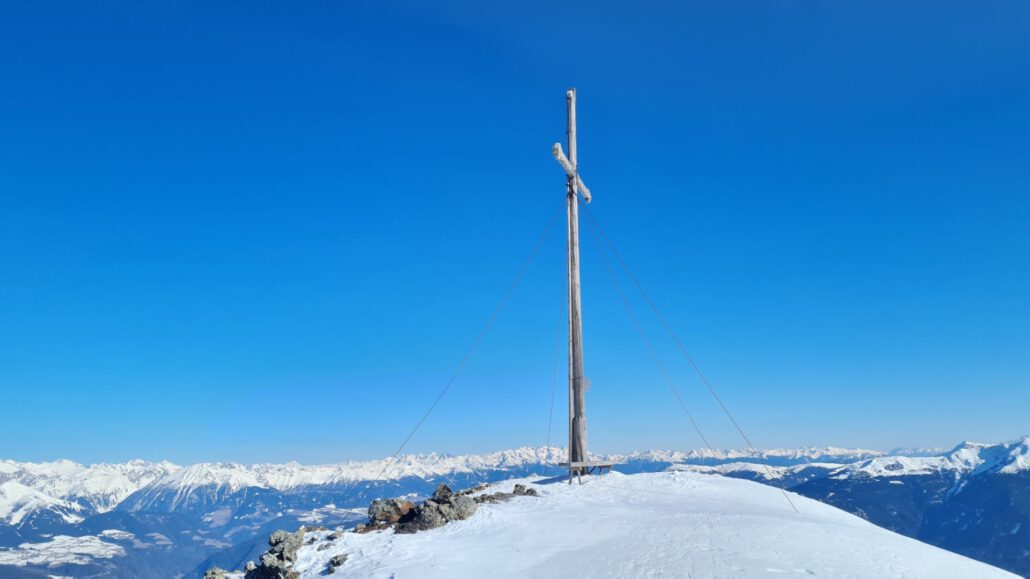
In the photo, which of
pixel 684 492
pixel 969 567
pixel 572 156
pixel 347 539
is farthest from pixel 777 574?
pixel 572 156

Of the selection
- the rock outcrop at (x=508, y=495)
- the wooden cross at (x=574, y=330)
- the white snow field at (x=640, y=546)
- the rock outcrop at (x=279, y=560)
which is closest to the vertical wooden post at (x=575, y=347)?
the wooden cross at (x=574, y=330)

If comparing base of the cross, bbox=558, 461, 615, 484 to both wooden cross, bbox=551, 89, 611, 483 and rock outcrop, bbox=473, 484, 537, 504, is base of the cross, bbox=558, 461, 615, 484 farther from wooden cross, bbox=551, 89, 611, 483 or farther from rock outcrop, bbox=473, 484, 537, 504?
rock outcrop, bbox=473, 484, 537, 504

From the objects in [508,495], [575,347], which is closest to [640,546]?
[508,495]

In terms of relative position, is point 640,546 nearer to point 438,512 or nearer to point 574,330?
point 438,512

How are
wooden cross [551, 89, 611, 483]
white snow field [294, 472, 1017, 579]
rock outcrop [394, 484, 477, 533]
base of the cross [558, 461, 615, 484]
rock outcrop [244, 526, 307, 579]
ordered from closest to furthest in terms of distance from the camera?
white snow field [294, 472, 1017, 579] → rock outcrop [244, 526, 307, 579] → rock outcrop [394, 484, 477, 533] → base of the cross [558, 461, 615, 484] → wooden cross [551, 89, 611, 483]

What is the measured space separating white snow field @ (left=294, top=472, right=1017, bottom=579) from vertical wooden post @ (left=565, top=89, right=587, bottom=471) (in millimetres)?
Result: 4406

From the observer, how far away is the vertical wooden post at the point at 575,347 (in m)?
26.4

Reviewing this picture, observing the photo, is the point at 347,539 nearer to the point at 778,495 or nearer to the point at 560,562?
the point at 560,562

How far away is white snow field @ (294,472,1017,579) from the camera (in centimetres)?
1434

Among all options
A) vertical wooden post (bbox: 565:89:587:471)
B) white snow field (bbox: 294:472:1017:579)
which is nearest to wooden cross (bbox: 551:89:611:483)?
vertical wooden post (bbox: 565:89:587:471)

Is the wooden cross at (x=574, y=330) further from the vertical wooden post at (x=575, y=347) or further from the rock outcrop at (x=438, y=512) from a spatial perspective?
the rock outcrop at (x=438, y=512)

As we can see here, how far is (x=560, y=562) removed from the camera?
49.4ft

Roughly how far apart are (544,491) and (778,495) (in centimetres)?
902

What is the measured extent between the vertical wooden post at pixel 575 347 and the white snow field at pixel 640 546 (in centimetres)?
441
